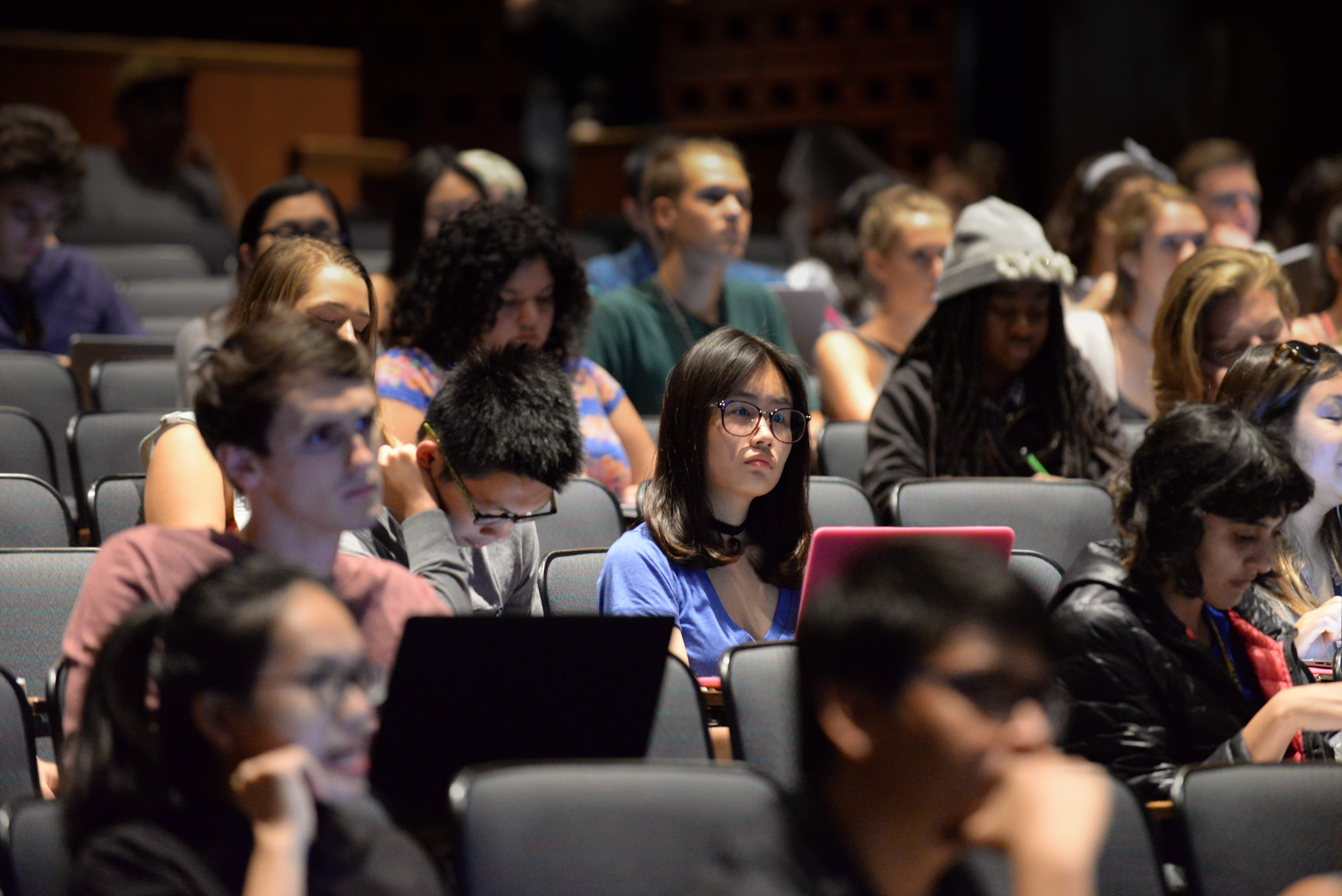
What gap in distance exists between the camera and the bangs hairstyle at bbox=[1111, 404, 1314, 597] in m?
1.99

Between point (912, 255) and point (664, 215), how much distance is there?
68 centimetres

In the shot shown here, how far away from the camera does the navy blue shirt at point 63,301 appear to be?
12.7 ft

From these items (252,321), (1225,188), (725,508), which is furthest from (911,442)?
(1225,188)

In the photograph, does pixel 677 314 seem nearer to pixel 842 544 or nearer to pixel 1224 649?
pixel 842 544

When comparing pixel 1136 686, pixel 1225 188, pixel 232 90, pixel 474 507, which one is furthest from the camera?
pixel 232 90

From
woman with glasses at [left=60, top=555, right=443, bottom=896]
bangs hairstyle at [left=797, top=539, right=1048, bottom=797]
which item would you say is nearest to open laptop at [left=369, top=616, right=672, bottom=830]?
woman with glasses at [left=60, top=555, right=443, bottom=896]

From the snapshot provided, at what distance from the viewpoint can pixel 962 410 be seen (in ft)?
10.5

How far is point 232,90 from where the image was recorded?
23.5 feet

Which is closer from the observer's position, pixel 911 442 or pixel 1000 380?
pixel 911 442

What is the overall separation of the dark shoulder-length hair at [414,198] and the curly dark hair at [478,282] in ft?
2.22

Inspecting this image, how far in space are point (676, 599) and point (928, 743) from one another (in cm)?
103

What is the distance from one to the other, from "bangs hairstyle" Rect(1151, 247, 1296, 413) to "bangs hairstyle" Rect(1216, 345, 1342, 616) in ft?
1.53

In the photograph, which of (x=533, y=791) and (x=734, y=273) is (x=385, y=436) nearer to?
(x=533, y=791)

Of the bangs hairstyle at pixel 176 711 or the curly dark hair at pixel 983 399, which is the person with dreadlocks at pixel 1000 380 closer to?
the curly dark hair at pixel 983 399
